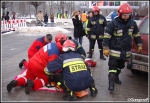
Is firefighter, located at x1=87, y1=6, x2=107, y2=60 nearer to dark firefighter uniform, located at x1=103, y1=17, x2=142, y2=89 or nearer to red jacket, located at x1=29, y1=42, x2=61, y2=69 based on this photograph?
dark firefighter uniform, located at x1=103, y1=17, x2=142, y2=89

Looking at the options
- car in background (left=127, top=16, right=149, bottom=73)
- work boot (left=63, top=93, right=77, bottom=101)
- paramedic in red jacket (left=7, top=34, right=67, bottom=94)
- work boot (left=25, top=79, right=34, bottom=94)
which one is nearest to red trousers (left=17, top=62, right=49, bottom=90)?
paramedic in red jacket (left=7, top=34, right=67, bottom=94)

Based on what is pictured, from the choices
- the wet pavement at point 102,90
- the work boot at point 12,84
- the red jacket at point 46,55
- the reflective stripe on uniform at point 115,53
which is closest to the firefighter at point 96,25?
the wet pavement at point 102,90

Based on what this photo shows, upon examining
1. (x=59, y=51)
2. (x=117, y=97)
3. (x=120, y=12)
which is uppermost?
(x=120, y=12)

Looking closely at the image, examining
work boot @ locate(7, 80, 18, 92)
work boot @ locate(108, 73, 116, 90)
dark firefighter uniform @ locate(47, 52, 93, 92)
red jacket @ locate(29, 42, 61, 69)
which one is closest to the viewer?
dark firefighter uniform @ locate(47, 52, 93, 92)

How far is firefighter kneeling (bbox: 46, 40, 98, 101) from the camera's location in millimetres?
4316

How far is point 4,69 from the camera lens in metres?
6.83

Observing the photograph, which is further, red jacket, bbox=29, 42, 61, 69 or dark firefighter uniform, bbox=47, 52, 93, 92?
red jacket, bbox=29, 42, 61, 69

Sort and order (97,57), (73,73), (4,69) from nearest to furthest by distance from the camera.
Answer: (73,73) → (4,69) → (97,57)

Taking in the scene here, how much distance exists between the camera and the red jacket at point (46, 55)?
4684 mm

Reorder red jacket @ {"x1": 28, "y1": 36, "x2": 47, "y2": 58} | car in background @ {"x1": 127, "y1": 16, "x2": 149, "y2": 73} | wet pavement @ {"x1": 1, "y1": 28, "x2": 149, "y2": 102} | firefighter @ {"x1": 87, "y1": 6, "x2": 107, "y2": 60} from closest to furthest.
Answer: wet pavement @ {"x1": 1, "y1": 28, "x2": 149, "y2": 102} → car in background @ {"x1": 127, "y1": 16, "x2": 149, "y2": 73} → red jacket @ {"x1": 28, "y1": 36, "x2": 47, "y2": 58} → firefighter @ {"x1": 87, "y1": 6, "x2": 107, "y2": 60}

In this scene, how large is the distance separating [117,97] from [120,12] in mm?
1769

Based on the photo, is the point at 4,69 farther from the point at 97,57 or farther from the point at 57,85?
the point at 97,57

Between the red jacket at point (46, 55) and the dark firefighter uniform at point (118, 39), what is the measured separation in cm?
105

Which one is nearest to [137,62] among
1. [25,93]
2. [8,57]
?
[25,93]
